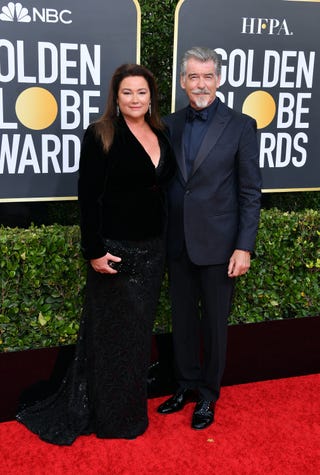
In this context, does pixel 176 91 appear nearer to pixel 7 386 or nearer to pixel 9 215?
pixel 9 215

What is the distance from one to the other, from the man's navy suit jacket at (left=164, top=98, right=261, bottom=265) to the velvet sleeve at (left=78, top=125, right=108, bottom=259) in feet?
1.62

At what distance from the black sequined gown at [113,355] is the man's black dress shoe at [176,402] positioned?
0.22m

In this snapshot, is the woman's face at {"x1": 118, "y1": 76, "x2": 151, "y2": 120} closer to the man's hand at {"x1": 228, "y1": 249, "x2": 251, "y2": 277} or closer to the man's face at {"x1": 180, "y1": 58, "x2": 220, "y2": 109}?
the man's face at {"x1": 180, "y1": 58, "x2": 220, "y2": 109}

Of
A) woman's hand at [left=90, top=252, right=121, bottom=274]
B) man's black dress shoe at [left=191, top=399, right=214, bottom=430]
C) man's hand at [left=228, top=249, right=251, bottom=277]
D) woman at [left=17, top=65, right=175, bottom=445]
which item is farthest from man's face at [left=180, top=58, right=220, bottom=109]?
man's black dress shoe at [left=191, top=399, right=214, bottom=430]

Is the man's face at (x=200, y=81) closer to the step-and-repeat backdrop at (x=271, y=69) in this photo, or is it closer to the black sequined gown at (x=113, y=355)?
the black sequined gown at (x=113, y=355)

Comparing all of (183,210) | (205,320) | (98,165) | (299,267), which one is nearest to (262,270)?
(299,267)

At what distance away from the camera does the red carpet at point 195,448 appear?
2938 mm

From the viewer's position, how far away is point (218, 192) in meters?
3.08

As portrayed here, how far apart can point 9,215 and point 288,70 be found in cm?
210

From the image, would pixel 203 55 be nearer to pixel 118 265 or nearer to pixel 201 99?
pixel 201 99

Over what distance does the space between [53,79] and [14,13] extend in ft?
1.34

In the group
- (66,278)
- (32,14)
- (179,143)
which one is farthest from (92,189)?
(32,14)

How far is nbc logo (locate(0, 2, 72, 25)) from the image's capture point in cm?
319

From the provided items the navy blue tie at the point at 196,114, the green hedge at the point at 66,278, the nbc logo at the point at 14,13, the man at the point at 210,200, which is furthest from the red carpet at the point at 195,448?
the nbc logo at the point at 14,13
